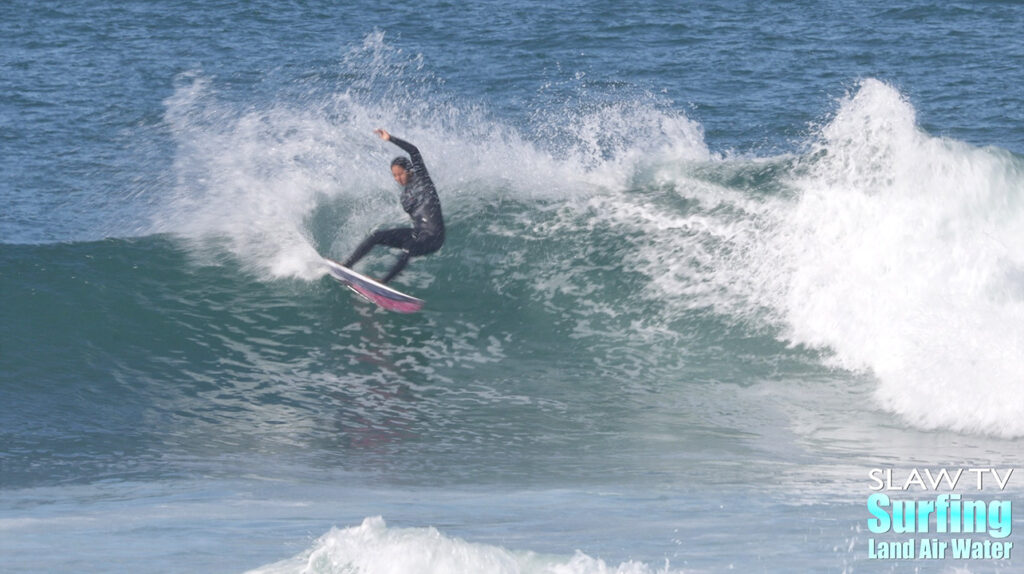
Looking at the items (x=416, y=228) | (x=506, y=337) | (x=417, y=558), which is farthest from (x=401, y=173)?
(x=417, y=558)

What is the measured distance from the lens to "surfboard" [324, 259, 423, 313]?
1167cm

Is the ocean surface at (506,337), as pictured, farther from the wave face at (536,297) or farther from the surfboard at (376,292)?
the surfboard at (376,292)

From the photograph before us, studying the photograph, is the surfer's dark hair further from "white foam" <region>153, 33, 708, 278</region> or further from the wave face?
"white foam" <region>153, 33, 708, 278</region>

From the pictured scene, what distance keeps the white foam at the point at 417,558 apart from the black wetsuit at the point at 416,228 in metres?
5.73

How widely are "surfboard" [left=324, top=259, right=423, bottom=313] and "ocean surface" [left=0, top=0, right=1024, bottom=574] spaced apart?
0.53ft

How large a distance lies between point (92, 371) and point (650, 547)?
621cm

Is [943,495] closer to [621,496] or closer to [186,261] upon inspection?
[621,496]

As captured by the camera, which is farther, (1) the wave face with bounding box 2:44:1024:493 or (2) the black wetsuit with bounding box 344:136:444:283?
(2) the black wetsuit with bounding box 344:136:444:283

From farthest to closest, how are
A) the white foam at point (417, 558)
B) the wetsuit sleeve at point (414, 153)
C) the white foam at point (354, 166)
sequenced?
the white foam at point (354, 166) → the wetsuit sleeve at point (414, 153) → the white foam at point (417, 558)

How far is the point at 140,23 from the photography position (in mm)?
26078

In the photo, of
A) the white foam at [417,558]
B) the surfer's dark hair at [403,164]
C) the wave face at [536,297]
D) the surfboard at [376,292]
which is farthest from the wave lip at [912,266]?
the white foam at [417,558]

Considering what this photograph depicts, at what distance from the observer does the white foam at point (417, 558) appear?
5633 mm

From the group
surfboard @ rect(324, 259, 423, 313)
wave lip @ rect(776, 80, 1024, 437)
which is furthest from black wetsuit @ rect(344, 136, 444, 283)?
wave lip @ rect(776, 80, 1024, 437)

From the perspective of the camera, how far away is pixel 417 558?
5.65 metres
